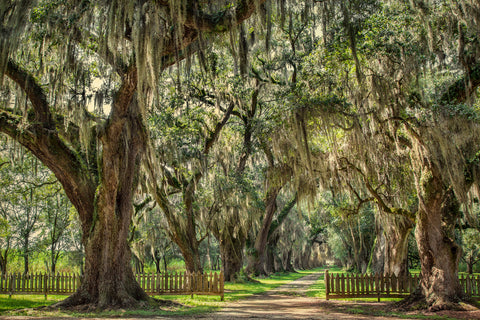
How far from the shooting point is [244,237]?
22.6 meters

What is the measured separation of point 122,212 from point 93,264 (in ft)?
4.73

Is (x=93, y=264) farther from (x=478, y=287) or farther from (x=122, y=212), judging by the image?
(x=478, y=287)

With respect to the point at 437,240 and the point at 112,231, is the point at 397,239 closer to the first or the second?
the point at 437,240

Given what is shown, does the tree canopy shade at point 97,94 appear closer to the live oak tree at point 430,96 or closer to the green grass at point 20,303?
the green grass at point 20,303

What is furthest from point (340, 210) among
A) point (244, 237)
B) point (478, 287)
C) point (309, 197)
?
point (244, 237)

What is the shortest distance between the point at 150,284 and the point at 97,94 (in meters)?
6.78

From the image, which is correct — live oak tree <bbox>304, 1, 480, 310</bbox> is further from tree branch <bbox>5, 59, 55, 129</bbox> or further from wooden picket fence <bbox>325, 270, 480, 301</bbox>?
Result: tree branch <bbox>5, 59, 55, 129</bbox>

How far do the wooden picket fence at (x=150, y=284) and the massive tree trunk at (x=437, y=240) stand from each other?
605cm

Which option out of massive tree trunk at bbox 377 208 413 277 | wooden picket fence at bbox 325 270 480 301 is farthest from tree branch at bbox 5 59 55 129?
massive tree trunk at bbox 377 208 413 277

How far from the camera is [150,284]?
535 inches

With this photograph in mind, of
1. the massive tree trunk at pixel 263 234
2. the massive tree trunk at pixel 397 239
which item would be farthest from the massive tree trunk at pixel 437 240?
the massive tree trunk at pixel 263 234

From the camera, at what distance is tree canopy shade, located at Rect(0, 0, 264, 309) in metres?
7.88

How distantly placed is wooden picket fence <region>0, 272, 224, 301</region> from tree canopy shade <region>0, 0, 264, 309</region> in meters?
3.14

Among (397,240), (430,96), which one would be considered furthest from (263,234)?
(430,96)
